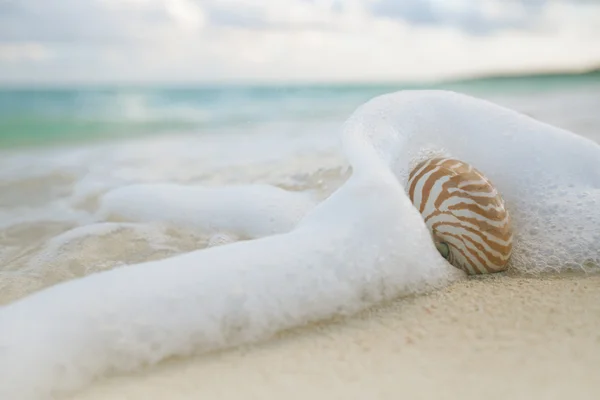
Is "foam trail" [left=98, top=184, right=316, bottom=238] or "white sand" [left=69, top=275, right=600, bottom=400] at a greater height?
"foam trail" [left=98, top=184, right=316, bottom=238]

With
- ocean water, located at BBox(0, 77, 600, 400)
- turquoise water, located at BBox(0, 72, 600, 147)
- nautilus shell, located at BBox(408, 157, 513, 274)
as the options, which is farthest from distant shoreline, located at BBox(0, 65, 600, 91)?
nautilus shell, located at BBox(408, 157, 513, 274)

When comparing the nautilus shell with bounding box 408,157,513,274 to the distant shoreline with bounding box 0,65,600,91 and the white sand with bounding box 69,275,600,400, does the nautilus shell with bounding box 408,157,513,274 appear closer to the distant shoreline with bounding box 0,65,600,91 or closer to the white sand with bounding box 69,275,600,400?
the white sand with bounding box 69,275,600,400

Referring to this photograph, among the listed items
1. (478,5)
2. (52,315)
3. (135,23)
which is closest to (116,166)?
(135,23)

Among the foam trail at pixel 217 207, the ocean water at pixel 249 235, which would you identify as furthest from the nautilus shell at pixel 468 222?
the foam trail at pixel 217 207

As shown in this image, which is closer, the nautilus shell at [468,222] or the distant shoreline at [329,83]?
the nautilus shell at [468,222]

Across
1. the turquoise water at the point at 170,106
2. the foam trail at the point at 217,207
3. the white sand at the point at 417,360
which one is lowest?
the white sand at the point at 417,360

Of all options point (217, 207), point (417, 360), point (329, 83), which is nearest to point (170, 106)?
point (329, 83)

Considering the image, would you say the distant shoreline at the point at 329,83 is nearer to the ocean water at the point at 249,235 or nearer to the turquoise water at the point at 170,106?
the turquoise water at the point at 170,106
